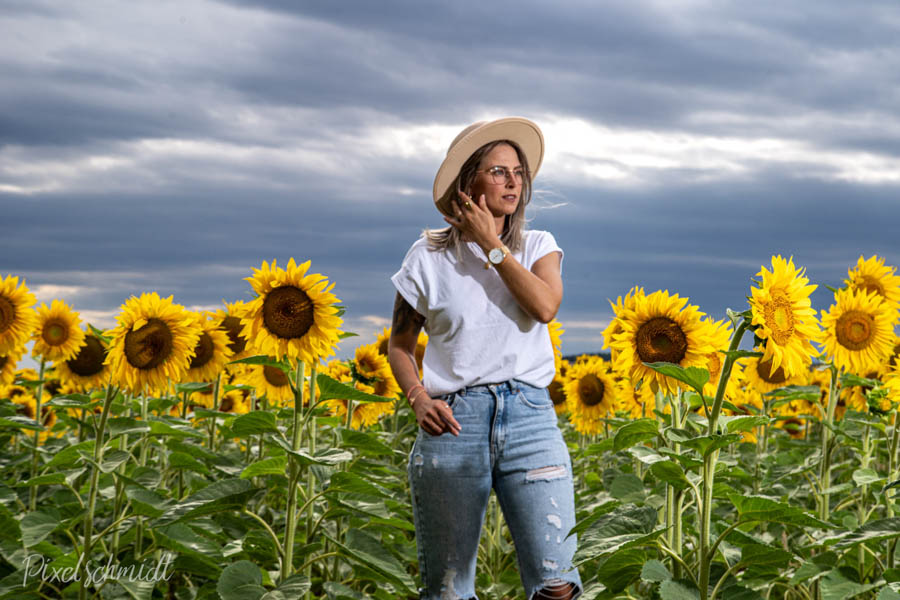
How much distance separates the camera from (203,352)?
6.15 m

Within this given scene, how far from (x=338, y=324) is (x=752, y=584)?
2504 mm

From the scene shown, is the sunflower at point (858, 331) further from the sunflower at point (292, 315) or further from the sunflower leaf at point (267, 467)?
the sunflower leaf at point (267, 467)

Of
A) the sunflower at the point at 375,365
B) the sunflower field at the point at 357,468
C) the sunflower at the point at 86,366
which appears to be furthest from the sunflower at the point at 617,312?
the sunflower at the point at 86,366

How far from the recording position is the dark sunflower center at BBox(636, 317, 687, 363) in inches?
175

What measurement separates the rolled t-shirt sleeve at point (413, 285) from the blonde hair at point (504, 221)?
0.44 feet

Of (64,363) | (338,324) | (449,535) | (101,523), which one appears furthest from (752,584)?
(64,363)

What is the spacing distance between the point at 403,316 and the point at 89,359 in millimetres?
3648

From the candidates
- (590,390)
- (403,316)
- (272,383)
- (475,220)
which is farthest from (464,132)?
(590,390)

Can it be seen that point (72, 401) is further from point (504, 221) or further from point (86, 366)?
point (504, 221)

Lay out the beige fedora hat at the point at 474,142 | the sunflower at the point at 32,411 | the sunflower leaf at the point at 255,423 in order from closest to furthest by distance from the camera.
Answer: the sunflower leaf at the point at 255,423 → the beige fedora hat at the point at 474,142 → the sunflower at the point at 32,411

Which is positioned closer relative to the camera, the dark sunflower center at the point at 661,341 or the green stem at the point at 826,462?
the dark sunflower center at the point at 661,341

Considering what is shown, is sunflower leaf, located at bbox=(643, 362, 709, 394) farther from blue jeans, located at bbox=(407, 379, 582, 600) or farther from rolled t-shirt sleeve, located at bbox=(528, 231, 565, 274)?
rolled t-shirt sleeve, located at bbox=(528, 231, 565, 274)

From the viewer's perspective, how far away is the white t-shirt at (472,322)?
3.93m

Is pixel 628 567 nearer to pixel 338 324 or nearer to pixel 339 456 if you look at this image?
pixel 339 456
